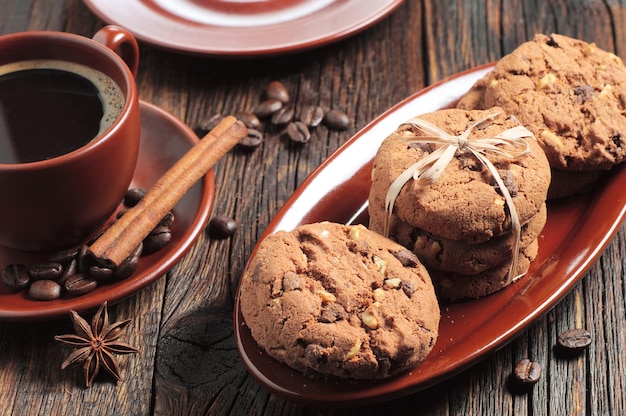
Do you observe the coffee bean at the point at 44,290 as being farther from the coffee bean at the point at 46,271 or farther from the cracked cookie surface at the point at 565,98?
the cracked cookie surface at the point at 565,98

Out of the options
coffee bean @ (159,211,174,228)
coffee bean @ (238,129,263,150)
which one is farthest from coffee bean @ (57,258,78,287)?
coffee bean @ (238,129,263,150)

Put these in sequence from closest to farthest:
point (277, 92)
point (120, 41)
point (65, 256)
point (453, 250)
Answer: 1. point (453, 250)
2. point (65, 256)
3. point (120, 41)
4. point (277, 92)

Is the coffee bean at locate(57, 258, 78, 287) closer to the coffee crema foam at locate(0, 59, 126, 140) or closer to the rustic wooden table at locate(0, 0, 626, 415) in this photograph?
the rustic wooden table at locate(0, 0, 626, 415)

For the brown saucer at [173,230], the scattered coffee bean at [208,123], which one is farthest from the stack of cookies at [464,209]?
the scattered coffee bean at [208,123]

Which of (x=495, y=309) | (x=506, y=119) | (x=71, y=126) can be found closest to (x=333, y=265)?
(x=495, y=309)

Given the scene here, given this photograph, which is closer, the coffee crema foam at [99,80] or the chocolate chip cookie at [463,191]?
the chocolate chip cookie at [463,191]

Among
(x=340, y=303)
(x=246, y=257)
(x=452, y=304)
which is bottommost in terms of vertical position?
(x=246, y=257)

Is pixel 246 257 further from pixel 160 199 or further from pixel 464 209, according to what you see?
pixel 464 209

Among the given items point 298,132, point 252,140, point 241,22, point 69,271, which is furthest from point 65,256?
point 241,22
